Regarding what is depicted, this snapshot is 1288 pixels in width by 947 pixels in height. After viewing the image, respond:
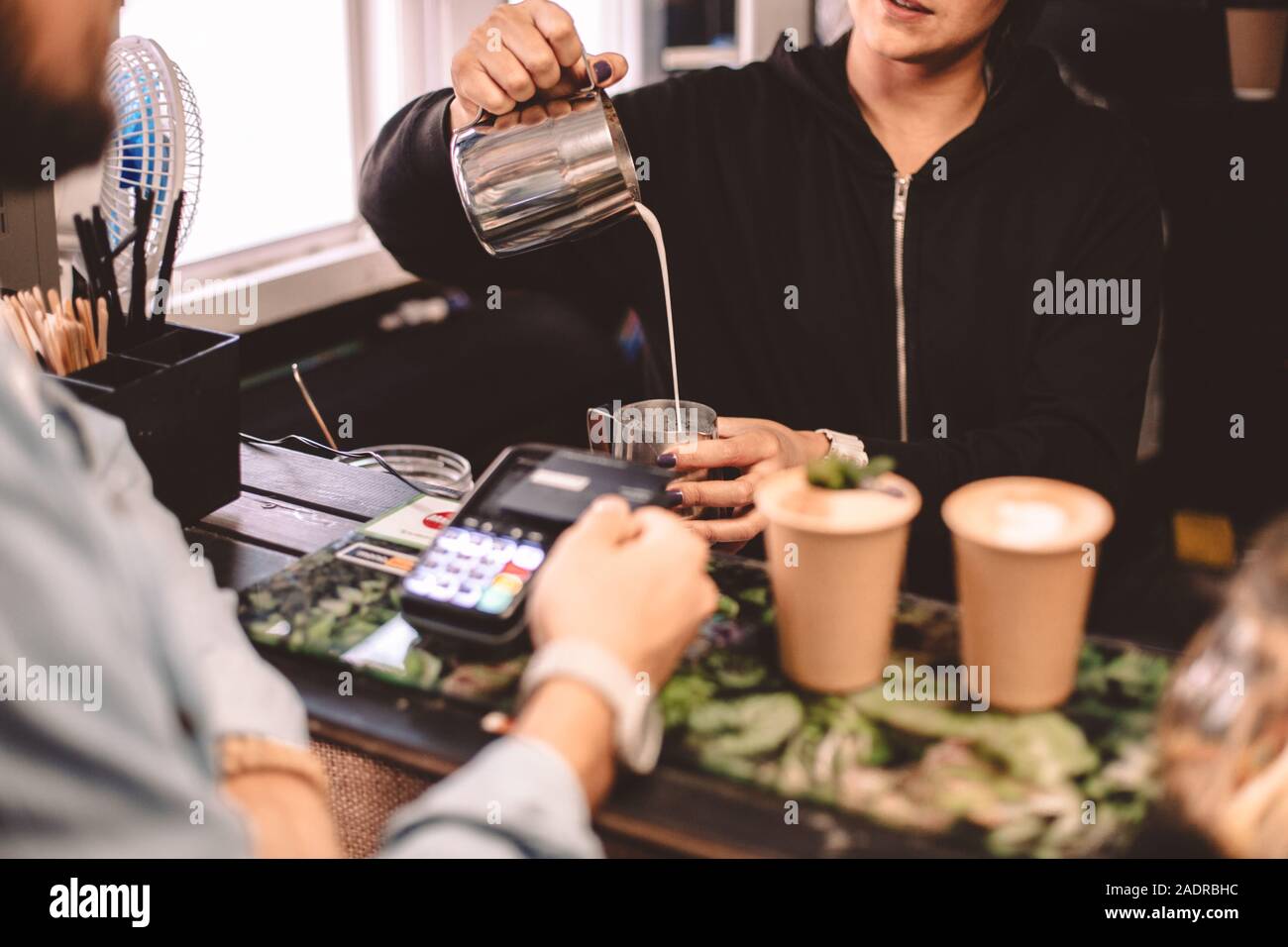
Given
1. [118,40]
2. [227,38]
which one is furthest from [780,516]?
[227,38]

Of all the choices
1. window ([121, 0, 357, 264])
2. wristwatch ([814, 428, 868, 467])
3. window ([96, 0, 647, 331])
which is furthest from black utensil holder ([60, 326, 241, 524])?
window ([121, 0, 357, 264])

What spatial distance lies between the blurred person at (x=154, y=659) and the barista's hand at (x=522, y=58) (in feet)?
1.65

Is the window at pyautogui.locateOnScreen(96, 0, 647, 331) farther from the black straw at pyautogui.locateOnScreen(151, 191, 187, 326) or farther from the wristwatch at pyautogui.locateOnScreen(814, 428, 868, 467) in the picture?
the wristwatch at pyautogui.locateOnScreen(814, 428, 868, 467)

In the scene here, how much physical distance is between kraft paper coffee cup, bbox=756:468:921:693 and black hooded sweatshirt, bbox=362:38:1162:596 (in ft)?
2.09

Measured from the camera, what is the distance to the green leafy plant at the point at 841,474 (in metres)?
0.83

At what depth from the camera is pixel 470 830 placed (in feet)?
2.16

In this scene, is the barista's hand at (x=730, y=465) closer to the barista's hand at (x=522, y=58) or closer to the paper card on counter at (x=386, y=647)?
the paper card on counter at (x=386, y=647)

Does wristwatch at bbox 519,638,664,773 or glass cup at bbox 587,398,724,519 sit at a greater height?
glass cup at bbox 587,398,724,519

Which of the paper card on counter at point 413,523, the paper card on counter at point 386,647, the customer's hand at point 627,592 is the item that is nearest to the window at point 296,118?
the paper card on counter at point 413,523

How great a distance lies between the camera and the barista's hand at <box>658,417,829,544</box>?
1.12m

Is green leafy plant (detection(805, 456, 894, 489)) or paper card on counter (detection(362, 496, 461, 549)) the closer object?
green leafy plant (detection(805, 456, 894, 489))

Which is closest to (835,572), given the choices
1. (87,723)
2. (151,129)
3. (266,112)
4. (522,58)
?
(87,723)

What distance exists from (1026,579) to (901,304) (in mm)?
897
